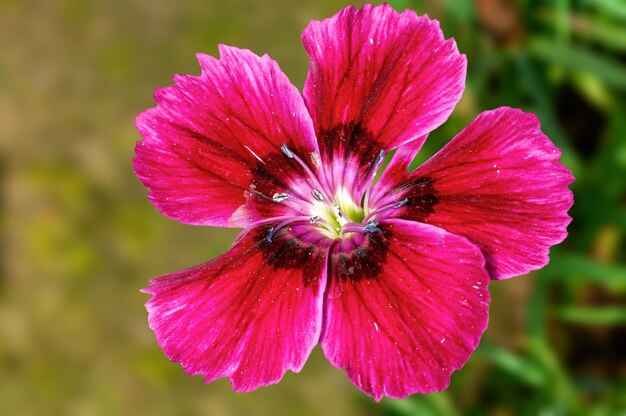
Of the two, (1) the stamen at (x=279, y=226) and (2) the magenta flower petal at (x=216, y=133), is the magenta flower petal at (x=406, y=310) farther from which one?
(2) the magenta flower petal at (x=216, y=133)

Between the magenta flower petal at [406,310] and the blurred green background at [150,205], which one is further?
the blurred green background at [150,205]

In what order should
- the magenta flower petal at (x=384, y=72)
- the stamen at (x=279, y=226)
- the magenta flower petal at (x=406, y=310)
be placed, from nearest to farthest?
the magenta flower petal at (x=406, y=310) < the magenta flower petal at (x=384, y=72) < the stamen at (x=279, y=226)

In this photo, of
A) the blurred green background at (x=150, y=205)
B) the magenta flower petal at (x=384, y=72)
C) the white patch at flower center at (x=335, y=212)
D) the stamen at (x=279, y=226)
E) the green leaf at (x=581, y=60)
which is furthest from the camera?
the blurred green background at (x=150, y=205)

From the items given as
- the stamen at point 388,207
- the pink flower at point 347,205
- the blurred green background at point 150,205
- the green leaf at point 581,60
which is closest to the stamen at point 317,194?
the pink flower at point 347,205

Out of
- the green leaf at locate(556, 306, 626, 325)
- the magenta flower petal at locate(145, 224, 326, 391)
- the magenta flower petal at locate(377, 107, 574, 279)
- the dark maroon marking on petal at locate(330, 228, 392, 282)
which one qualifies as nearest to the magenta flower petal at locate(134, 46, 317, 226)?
the magenta flower petal at locate(145, 224, 326, 391)

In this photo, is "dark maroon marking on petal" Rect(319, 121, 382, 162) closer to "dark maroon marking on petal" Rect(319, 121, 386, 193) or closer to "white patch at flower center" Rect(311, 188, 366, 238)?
"dark maroon marking on petal" Rect(319, 121, 386, 193)

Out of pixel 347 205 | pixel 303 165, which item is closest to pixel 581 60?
pixel 347 205

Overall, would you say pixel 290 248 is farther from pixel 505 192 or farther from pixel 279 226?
pixel 505 192

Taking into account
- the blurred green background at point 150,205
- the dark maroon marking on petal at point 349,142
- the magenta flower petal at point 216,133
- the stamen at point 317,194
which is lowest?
the blurred green background at point 150,205
